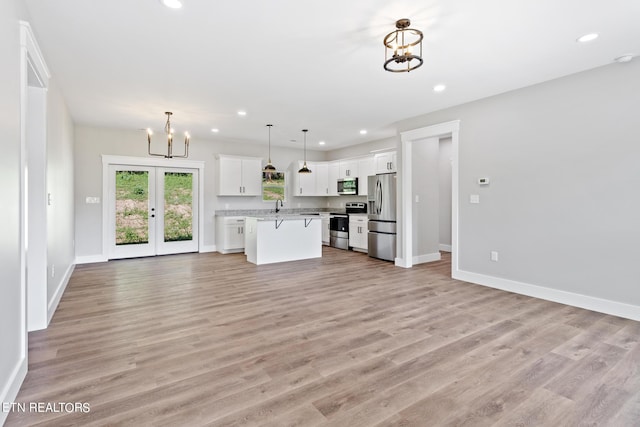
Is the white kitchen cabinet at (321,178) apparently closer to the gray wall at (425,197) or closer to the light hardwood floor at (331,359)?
the gray wall at (425,197)

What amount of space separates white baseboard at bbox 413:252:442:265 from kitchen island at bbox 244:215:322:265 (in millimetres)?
1987

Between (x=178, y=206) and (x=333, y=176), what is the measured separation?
4044 millimetres

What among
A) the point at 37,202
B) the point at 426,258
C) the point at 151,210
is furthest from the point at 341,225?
the point at 37,202

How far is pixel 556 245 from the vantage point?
12.8 feet

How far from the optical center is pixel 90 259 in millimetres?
6359

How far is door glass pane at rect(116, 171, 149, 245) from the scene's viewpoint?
6.69m

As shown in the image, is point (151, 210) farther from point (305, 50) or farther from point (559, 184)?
point (559, 184)

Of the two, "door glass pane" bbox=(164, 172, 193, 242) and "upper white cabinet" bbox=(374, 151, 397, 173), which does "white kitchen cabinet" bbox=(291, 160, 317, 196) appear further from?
"door glass pane" bbox=(164, 172, 193, 242)

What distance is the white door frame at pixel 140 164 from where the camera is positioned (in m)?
6.49

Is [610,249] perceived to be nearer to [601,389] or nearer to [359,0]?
[601,389]

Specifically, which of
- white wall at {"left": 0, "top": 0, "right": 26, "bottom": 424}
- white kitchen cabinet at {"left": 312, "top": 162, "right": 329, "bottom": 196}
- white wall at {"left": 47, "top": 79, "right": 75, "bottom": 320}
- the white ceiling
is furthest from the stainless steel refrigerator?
white wall at {"left": 0, "top": 0, "right": 26, "bottom": 424}

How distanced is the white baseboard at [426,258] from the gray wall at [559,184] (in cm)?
129

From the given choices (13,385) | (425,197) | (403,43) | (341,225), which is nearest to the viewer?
(13,385)

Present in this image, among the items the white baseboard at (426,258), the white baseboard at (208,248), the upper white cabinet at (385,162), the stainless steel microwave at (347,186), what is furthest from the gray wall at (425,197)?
the white baseboard at (208,248)
